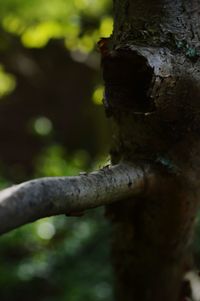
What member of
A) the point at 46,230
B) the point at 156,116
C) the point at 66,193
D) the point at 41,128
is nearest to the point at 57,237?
the point at 46,230

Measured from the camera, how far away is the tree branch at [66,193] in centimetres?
64

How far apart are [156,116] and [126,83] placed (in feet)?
0.22

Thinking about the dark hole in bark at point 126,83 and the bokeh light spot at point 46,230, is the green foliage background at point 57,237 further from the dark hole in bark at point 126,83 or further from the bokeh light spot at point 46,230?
the dark hole in bark at point 126,83

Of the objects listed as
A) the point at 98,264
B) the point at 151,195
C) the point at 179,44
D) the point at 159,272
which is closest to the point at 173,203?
the point at 151,195

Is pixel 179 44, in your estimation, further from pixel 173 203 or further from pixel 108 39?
pixel 173 203

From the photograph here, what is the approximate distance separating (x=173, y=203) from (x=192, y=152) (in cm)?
11

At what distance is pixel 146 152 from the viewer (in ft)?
3.12

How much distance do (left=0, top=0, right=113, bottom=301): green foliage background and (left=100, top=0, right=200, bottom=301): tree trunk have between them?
43.6 inches

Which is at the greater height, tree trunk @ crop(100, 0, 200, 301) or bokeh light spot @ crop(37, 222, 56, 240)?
tree trunk @ crop(100, 0, 200, 301)

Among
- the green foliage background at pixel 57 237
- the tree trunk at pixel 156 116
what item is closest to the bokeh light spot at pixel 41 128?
the green foliage background at pixel 57 237

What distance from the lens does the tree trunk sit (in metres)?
0.85

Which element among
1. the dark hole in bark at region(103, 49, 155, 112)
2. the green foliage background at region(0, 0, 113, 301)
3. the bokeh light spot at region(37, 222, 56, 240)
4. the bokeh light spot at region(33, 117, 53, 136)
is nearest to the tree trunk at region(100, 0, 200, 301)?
the dark hole in bark at region(103, 49, 155, 112)

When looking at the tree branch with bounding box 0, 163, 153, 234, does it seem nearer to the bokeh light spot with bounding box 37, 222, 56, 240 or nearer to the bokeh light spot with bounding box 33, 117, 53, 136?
the bokeh light spot with bounding box 37, 222, 56, 240

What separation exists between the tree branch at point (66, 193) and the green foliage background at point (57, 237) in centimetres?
125
